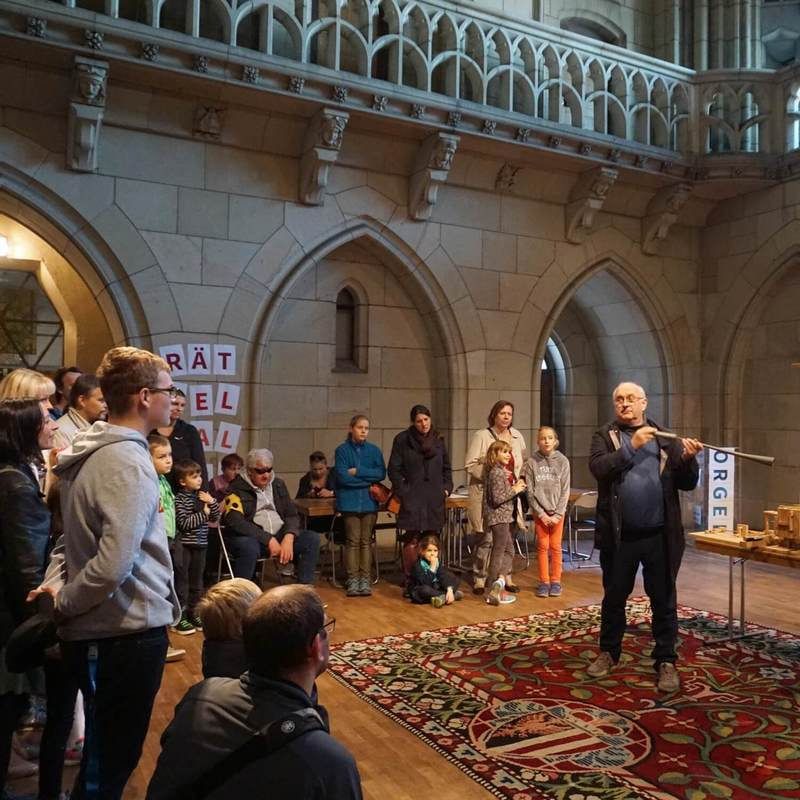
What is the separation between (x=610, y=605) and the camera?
167 inches

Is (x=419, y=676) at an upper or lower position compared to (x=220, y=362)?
lower

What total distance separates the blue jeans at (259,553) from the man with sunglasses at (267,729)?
4160 mm

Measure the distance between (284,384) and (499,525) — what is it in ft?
9.38

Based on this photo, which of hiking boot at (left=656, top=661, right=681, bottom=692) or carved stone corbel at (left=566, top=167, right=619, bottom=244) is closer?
hiking boot at (left=656, top=661, right=681, bottom=692)

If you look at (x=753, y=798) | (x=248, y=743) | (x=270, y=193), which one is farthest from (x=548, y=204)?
(x=248, y=743)

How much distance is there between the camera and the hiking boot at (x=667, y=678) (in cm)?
404

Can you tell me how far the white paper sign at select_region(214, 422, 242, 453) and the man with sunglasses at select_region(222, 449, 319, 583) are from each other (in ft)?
2.82

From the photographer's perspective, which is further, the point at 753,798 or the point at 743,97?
the point at 743,97

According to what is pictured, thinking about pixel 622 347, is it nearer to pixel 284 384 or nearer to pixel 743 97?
pixel 743 97

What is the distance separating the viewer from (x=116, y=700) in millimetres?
2037

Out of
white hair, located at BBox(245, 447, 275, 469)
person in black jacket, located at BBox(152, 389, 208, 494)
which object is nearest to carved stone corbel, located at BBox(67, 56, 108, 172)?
person in black jacket, located at BBox(152, 389, 208, 494)

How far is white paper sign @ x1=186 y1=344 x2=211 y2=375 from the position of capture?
22.3 feet

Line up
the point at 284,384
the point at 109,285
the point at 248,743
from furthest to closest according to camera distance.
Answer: the point at 284,384 < the point at 109,285 < the point at 248,743

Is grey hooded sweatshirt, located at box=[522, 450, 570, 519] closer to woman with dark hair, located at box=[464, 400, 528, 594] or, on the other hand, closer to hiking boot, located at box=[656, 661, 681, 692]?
woman with dark hair, located at box=[464, 400, 528, 594]
